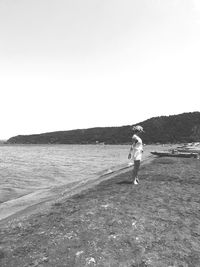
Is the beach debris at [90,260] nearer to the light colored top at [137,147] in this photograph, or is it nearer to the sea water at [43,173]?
the light colored top at [137,147]

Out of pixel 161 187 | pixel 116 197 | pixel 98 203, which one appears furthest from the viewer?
pixel 161 187

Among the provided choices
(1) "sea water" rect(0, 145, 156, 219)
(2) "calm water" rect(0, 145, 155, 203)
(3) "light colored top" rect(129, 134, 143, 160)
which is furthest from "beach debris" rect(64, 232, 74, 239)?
(2) "calm water" rect(0, 145, 155, 203)

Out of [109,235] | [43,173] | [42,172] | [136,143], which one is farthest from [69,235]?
[42,172]

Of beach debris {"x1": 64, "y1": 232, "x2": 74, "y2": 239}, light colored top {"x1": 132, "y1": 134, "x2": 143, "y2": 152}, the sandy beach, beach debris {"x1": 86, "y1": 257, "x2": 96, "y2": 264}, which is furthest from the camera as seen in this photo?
light colored top {"x1": 132, "y1": 134, "x2": 143, "y2": 152}

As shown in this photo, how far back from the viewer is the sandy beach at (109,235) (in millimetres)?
4418

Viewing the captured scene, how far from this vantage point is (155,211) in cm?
714

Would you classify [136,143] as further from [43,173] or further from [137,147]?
[43,173]

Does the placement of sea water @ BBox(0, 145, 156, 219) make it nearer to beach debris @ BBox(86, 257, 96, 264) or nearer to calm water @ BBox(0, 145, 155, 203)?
calm water @ BBox(0, 145, 155, 203)

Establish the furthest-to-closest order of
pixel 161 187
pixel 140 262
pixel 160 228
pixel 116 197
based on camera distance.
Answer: pixel 161 187 → pixel 116 197 → pixel 160 228 → pixel 140 262

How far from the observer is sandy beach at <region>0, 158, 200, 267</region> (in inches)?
174

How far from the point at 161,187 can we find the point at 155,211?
378cm

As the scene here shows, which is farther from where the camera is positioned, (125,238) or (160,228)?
(160,228)

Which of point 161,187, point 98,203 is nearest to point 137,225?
point 98,203

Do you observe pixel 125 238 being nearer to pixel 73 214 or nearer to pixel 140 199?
pixel 73 214
